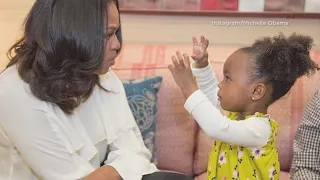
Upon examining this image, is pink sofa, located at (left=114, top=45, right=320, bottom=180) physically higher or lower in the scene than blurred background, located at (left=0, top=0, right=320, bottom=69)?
lower

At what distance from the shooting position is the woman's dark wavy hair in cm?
122

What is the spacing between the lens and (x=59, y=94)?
1.30 meters

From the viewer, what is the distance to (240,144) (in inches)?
53.7

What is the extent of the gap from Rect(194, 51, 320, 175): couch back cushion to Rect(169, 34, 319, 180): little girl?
48 cm

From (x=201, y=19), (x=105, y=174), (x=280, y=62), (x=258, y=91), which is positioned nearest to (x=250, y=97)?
(x=258, y=91)

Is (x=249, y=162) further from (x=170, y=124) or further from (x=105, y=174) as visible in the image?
(x=170, y=124)

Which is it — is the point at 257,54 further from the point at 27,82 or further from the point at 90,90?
the point at 27,82

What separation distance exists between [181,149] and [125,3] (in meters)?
0.79

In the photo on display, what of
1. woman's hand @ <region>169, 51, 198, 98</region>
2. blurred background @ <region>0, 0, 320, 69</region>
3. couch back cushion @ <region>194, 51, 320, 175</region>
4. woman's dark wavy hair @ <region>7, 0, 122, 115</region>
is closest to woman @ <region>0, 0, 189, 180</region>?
woman's dark wavy hair @ <region>7, 0, 122, 115</region>

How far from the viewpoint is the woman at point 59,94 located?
1.23m

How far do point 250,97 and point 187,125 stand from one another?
1.89 ft

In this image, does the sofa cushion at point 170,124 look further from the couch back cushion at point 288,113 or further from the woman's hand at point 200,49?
the woman's hand at point 200,49

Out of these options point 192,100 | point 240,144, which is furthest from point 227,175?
point 192,100

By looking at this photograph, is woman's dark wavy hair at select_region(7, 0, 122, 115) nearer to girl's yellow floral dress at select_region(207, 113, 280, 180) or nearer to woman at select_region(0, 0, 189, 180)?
woman at select_region(0, 0, 189, 180)
